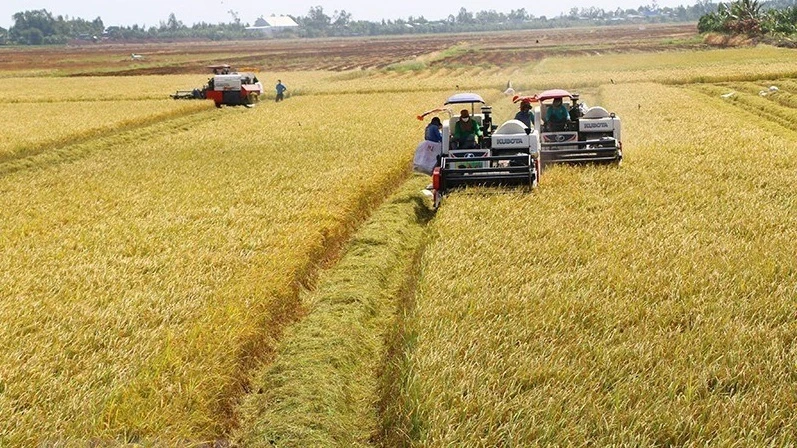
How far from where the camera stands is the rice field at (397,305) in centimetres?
518

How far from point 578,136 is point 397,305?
883cm

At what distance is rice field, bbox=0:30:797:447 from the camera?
5176mm

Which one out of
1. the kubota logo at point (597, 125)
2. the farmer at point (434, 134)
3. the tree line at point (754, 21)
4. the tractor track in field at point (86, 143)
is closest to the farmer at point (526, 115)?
the kubota logo at point (597, 125)

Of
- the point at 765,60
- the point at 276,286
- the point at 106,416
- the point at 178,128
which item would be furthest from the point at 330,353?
the point at 765,60

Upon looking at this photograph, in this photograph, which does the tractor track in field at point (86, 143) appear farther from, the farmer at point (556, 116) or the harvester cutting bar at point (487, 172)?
the farmer at point (556, 116)

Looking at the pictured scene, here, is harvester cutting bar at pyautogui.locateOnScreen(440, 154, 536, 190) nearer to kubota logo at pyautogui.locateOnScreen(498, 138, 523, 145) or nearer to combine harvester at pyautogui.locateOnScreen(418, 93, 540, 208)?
combine harvester at pyautogui.locateOnScreen(418, 93, 540, 208)

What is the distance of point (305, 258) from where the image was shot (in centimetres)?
915

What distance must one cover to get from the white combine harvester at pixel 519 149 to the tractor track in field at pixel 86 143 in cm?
1111

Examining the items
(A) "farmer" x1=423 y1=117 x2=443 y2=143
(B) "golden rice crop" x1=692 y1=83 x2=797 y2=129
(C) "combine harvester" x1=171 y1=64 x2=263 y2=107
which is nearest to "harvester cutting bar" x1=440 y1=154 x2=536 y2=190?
(A) "farmer" x1=423 y1=117 x2=443 y2=143

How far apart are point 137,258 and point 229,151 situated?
9.71 meters

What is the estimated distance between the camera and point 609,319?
6500 millimetres

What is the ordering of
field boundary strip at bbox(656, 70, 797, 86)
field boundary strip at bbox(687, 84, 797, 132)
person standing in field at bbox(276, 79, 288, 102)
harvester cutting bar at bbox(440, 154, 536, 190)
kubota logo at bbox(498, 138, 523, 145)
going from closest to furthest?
harvester cutting bar at bbox(440, 154, 536, 190)
kubota logo at bbox(498, 138, 523, 145)
field boundary strip at bbox(687, 84, 797, 132)
field boundary strip at bbox(656, 70, 797, 86)
person standing in field at bbox(276, 79, 288, 102)

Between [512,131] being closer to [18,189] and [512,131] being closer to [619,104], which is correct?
[18,189]

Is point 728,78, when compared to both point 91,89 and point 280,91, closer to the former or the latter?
point 280,91
